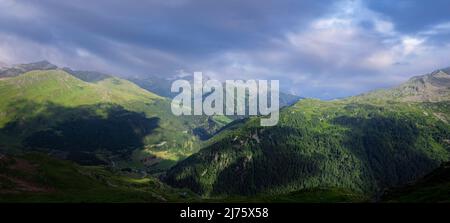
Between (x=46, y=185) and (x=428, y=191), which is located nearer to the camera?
(x=428, y=191)

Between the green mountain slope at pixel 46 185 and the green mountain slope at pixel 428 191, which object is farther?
the green mountain slope at pixel 46 185

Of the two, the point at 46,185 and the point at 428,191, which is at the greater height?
the point at 428,191

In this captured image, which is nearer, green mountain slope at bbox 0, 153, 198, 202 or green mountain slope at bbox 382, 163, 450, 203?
green mountain slope at bbox 382, 163, 450, 203

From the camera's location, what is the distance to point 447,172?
14800 cm
